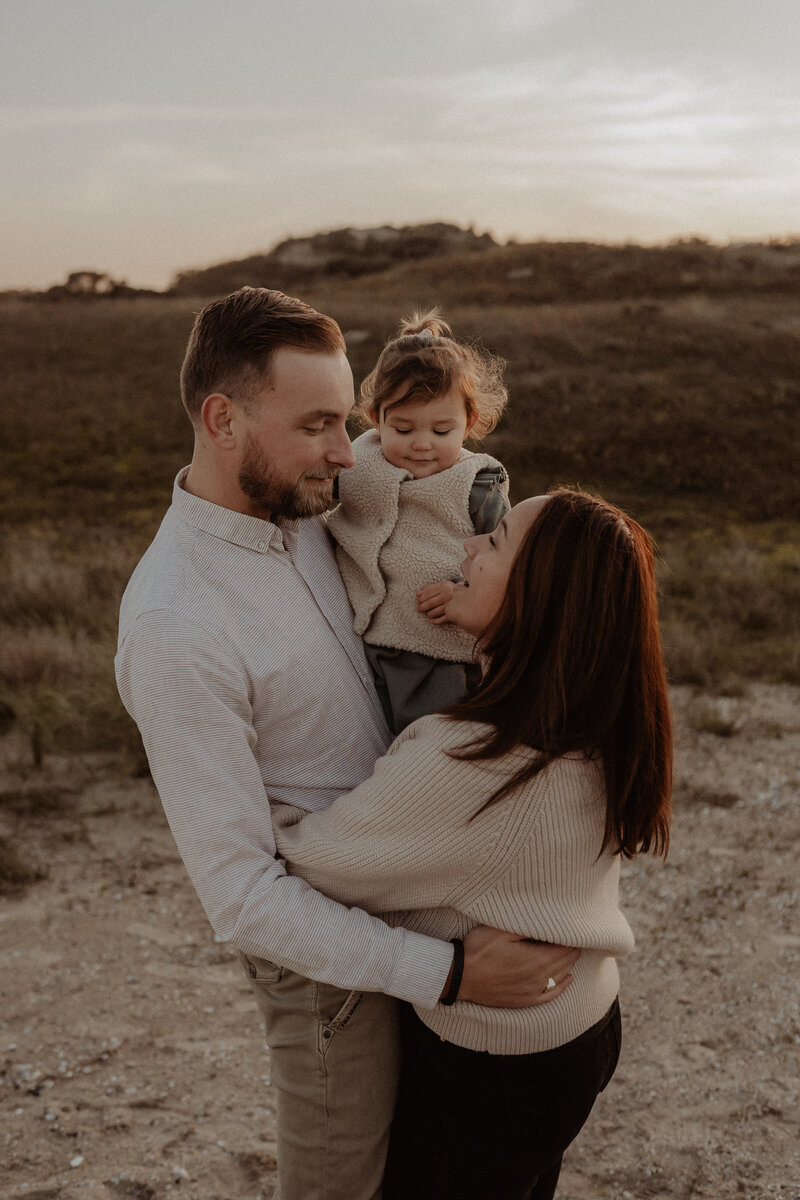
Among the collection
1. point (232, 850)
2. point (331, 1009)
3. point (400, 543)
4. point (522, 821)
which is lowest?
point (331, 1009)

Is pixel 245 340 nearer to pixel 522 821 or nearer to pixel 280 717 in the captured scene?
pixel 280 717

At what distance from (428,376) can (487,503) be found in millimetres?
454

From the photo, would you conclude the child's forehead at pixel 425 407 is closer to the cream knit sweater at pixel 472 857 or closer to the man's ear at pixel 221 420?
the man's ear at pixel 221 420

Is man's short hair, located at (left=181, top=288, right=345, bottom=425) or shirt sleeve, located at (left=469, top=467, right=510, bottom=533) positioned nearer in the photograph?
man's short hair, located at (left=181, top=288, right=345, bottom=425)

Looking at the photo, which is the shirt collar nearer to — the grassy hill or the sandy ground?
the sandy ground

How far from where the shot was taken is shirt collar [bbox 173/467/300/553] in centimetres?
220

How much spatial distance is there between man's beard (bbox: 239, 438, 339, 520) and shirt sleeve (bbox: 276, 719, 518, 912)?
2.18 feet

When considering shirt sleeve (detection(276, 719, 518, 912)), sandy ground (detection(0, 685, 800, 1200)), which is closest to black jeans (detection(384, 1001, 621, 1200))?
shirt sleeve (detection(276, 719, 518, 912))

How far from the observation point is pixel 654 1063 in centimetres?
390

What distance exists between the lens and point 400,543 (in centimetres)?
270

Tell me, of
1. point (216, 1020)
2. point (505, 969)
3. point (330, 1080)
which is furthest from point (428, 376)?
point (216, 1020)

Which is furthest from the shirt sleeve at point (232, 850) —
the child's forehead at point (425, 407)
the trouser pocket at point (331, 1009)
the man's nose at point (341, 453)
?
the child's forehead at point (425, 407)

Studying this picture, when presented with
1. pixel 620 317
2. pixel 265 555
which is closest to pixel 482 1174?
pixel 265 555

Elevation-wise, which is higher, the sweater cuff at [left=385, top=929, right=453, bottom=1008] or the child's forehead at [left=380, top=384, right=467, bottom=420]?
the child's forehead at [left=380, top=384, right=467, bottom=420]
